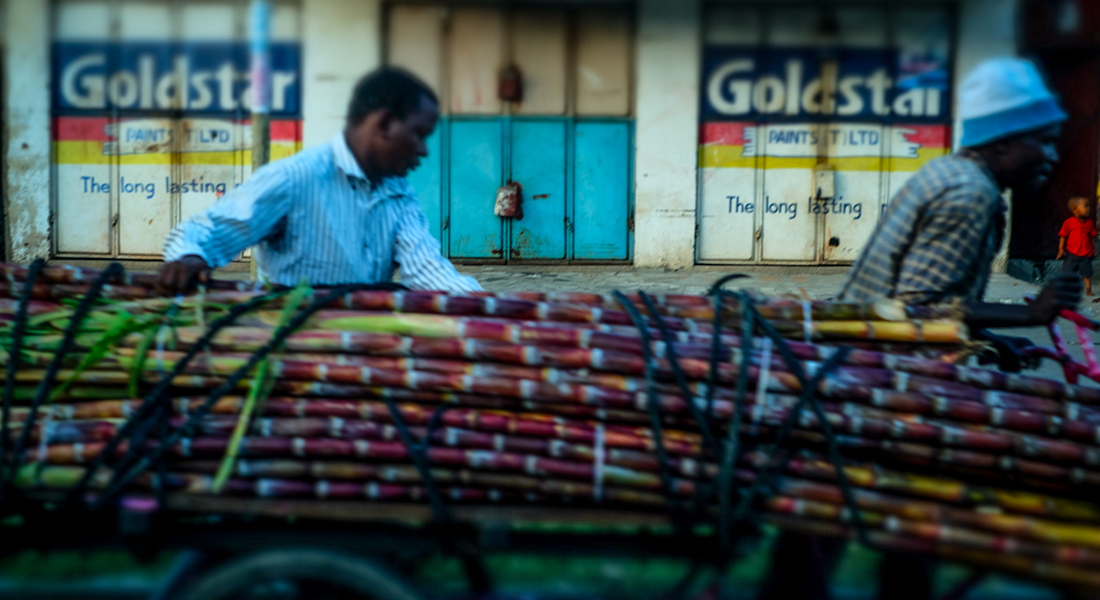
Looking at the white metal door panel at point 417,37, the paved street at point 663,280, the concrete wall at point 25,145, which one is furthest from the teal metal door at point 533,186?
the concrete wall at point 25,145

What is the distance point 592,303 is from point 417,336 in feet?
1.34

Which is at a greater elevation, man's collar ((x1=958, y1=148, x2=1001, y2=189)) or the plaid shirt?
man's collar ((x1=958, y1=148, x2=1001, y2=189))

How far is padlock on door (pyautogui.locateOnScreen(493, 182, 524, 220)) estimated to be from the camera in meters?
10.9

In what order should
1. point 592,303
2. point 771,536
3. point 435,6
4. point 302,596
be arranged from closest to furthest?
1. point 302,596
2. point 592,303
3. point 771,536
4. point 435,6

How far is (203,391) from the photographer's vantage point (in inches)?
80.1

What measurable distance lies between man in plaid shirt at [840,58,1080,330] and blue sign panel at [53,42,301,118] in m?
9.30

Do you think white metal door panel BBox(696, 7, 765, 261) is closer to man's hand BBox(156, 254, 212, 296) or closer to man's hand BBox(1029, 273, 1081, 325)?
man's hand BBox(1029, 273, 1081, 325)

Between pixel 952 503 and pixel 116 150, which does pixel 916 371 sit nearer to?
pixel 952 503

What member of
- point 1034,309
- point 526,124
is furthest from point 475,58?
point 1034,309

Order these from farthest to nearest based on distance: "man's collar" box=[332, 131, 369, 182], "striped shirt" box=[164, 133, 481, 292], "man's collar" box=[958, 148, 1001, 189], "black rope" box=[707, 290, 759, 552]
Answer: "man's collar" box=[332, 131, 369, 182]
"striped shirt" box=[164, 133, 481, 292]
"man's collar" box=[958, 148, 1001, 189]
"black rope" box=[707, 290, 759, 552]

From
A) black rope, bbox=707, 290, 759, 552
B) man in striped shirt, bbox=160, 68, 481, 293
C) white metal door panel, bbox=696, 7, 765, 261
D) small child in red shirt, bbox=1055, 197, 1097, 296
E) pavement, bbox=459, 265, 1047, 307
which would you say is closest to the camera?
black rope, bbox=707, 290, 759, 552

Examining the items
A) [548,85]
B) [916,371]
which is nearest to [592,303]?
[916,371]

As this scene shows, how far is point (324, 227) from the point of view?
120 inches

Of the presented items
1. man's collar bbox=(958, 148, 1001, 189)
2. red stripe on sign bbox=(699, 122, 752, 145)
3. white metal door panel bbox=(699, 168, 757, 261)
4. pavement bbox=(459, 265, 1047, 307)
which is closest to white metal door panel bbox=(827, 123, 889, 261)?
pavement bbox=(459, 265, 1047, 307)
